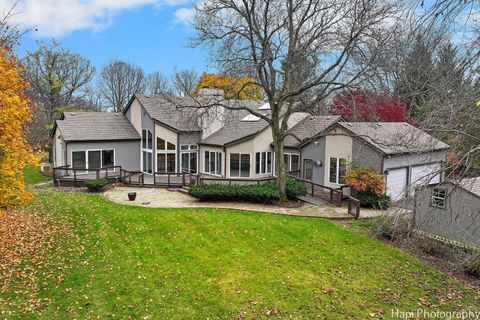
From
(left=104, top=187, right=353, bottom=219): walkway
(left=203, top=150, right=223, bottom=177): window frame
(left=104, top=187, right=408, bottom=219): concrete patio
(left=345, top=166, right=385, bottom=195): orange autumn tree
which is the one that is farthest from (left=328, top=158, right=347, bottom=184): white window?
(left=203, top=150, right=223, bottom=177): window frame

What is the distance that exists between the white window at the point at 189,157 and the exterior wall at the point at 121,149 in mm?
4523

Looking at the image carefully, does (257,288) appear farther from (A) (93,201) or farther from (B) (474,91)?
(A) (93,201)

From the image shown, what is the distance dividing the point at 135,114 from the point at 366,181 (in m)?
18.4

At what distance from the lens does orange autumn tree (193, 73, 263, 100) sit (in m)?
18.7

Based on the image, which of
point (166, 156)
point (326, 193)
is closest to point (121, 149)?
point (166, 156)

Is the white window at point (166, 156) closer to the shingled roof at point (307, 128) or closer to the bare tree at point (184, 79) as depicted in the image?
the shingled roof at point (307, 128)

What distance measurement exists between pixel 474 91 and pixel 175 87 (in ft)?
163

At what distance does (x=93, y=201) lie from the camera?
17438mm

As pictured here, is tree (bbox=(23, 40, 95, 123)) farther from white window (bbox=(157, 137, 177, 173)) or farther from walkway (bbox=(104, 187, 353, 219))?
walkway (bbox=(104, 187, 353, 219))

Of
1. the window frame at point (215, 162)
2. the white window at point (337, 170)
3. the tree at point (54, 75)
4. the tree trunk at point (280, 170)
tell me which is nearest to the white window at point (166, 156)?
the window frame at point (215, 162)

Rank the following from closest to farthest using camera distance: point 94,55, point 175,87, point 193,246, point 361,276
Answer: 1. point 361,276
2. point 193,246
3. point 94,55
4. point 175,87

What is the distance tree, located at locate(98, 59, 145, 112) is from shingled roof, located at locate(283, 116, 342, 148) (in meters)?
35.4

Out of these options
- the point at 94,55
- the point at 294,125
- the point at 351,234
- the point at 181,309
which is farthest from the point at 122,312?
the point at 94,55

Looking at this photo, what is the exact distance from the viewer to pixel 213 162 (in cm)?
2411
